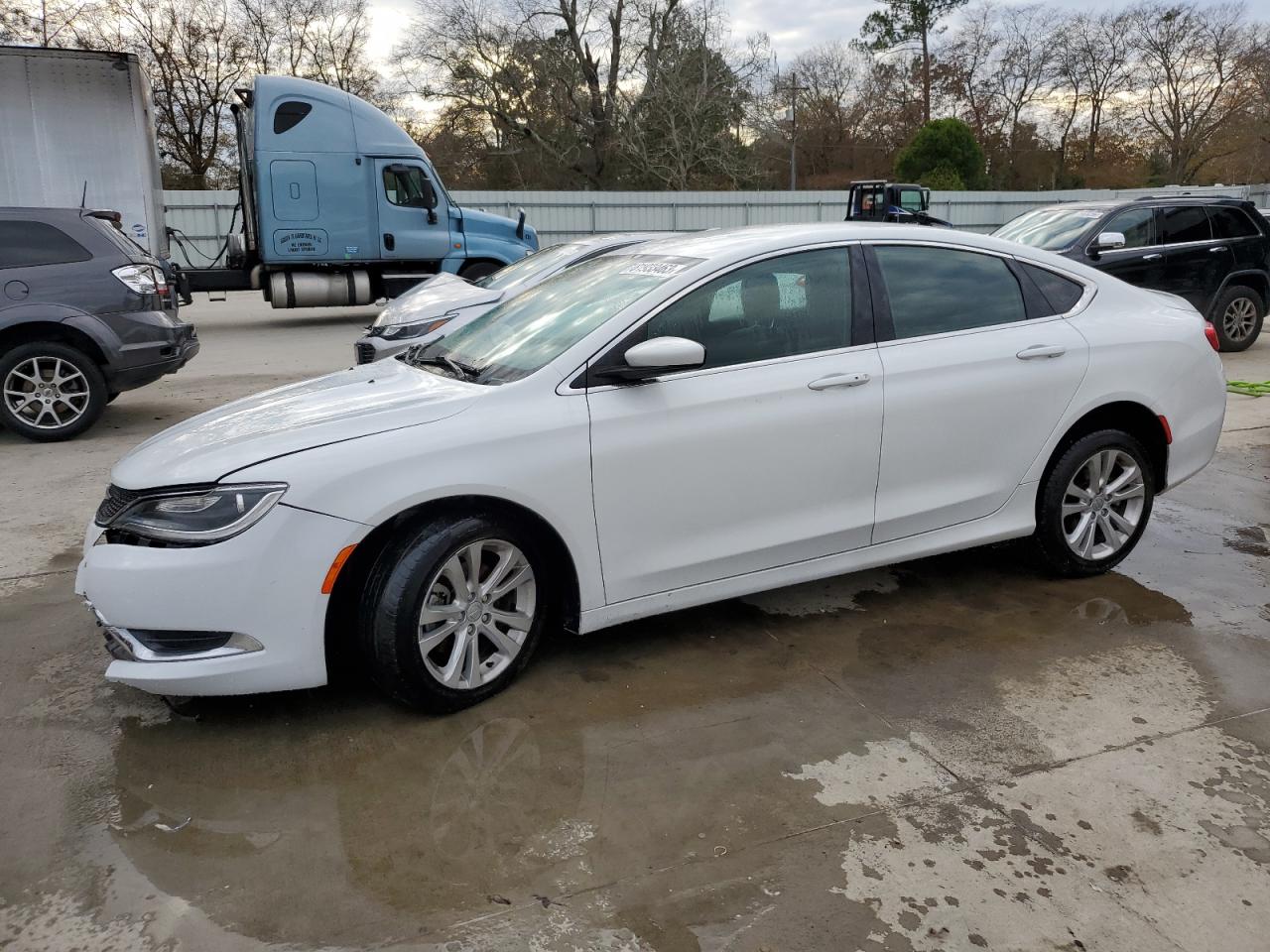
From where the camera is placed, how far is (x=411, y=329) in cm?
Answer: 829

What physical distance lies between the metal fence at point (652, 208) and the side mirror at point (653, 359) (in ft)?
69.2

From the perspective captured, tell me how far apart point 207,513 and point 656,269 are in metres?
1.89

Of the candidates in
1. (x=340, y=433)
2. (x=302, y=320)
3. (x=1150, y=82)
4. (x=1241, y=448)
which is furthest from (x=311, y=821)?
(x=1150, y=82)

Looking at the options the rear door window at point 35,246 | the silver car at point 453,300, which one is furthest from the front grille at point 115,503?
the rear door window at point 35,246

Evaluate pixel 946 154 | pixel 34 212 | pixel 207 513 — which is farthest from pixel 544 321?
pixel 946 154

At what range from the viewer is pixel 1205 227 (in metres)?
11.0

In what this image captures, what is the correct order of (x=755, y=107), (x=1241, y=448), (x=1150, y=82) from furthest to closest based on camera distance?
(x=1150, y=82) → (x=755, y=107) → (x=1241, y=448)

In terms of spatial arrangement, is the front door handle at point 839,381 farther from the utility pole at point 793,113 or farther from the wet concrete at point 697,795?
the utility pole at point 793,113

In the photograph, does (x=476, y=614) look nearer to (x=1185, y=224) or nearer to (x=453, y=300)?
(x=453, y=300)

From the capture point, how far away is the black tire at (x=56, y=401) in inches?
294

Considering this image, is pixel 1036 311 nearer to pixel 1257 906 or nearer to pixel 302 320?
pixel 1257 906

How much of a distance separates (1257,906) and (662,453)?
2102mm

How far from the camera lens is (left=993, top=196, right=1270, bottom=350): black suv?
10375 millimetres

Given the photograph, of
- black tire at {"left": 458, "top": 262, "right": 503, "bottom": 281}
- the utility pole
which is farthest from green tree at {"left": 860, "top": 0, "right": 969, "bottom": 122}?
black tire at {"left": 458, "top": 262, "right": 503, "bottom": 281}
